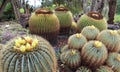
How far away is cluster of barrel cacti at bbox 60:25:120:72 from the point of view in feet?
16.5

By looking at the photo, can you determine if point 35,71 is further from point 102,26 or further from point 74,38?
point 102,26

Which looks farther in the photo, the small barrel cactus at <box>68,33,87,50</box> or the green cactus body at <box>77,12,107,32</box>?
the green cactus body at <box>77,12,107,32</box>

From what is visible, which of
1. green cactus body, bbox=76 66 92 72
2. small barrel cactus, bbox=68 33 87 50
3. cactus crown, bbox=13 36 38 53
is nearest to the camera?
cactus crown, bbox=13 36 38 53

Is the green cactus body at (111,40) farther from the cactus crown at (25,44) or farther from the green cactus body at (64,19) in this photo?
the cactus crown at (25,44)

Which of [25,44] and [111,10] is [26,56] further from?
[111,10]

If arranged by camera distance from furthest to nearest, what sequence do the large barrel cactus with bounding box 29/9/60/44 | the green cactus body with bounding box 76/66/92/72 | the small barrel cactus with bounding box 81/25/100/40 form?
1. the large barrel cactus with bounding box 29/9/60/44
2. the small barrel cactus with bounding box 81/25/100/40
3. the green cactus body with bounding box 76/66/92/72

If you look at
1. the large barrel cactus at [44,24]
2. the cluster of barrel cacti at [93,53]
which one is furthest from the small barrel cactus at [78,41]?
the large barrel cactus at [44,24]

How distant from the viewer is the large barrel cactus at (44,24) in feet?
19.2

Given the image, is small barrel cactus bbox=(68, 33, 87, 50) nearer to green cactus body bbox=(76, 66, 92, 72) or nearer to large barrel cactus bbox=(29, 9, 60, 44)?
green cactus body bbox=(76, 66, 92, 72)

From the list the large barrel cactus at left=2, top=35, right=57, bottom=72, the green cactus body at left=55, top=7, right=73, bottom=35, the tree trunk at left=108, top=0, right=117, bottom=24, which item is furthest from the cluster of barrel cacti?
the tree trunk at left=108, top=0, right=117, bottom=24

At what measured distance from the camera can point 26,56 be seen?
10.3 feet

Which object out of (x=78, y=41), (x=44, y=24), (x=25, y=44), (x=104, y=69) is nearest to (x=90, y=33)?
(x=78, y=41)

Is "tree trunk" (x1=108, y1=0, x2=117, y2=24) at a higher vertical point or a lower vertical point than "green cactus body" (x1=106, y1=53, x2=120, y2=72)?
higher

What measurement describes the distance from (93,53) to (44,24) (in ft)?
4.08
